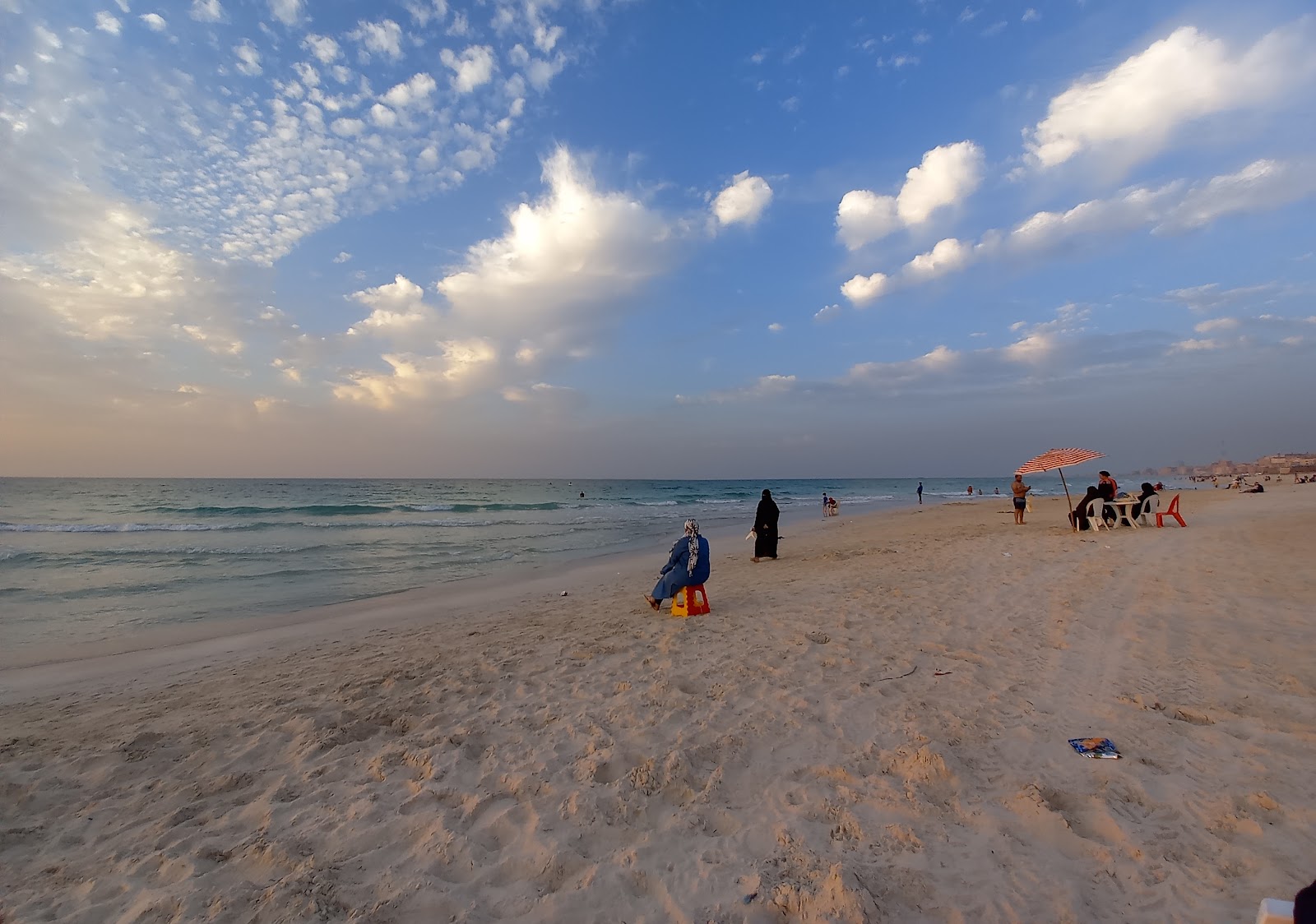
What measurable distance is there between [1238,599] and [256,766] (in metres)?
10.7

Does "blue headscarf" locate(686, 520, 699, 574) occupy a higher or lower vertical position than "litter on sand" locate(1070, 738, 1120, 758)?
higher

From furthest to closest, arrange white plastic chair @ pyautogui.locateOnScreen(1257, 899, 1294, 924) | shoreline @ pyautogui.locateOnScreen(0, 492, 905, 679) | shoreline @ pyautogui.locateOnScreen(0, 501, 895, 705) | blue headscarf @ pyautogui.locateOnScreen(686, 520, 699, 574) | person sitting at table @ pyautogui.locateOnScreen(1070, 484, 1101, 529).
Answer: person sitting at table @ pyautogui.locateOnScreen(1070, 484, 1101, 529)
blue headscarf @ pyautogui.locateOnScreen(686, 520, 699, 574)
shoreline @ pyautogui.locateOnScreen(0, 492, 905, 679)
shoreline @ pyautogui.locateOnScreen(0, 501, 895, 705)
white plastic chair @ pyautogui.locateOnScreen(1257, 899, 1294, 924)

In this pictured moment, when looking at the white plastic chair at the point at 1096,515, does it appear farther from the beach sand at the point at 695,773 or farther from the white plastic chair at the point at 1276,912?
the white plastic chair at the point at 1276,912

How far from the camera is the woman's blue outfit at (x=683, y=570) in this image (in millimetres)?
7977

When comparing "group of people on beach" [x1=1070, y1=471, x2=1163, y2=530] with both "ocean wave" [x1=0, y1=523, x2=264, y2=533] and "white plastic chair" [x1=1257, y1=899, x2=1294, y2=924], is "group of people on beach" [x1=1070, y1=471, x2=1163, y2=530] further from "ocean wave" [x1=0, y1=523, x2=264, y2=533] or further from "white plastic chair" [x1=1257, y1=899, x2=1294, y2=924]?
"ocean wave" [x1=0, y1=523, x2=264, y2=533]

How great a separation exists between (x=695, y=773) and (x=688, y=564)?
4.28 m

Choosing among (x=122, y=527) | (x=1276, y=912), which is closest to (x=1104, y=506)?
(x=1276, y=912)

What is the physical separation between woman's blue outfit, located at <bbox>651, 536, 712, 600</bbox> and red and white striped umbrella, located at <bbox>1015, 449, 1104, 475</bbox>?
11.4m

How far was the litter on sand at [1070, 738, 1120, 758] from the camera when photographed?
3.73 metres

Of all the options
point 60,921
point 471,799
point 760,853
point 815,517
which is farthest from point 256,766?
point 815,517

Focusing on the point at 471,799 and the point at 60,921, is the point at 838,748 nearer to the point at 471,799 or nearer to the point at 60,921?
the point at 471,799

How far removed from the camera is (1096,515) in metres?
16.5

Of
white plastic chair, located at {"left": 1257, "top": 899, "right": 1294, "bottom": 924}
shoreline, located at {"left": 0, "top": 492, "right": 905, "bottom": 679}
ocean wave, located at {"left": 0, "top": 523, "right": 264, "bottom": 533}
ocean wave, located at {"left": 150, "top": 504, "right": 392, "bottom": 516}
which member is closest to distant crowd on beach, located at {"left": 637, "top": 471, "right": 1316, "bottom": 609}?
shoreline, located at {"left": 0, "top": 492, "right": 905, "bottom": 679}

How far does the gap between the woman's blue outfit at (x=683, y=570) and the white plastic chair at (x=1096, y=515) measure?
13012 millimetres
